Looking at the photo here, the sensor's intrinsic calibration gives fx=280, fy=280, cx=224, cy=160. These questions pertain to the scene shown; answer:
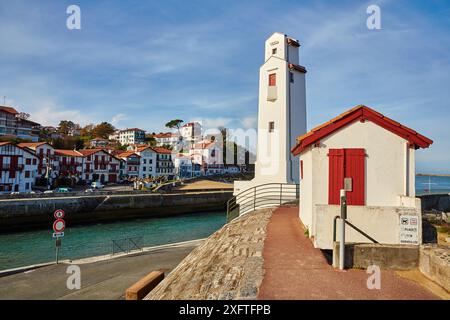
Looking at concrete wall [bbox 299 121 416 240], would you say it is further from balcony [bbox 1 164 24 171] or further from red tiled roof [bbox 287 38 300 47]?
balcony [bbox 1 164 24 171]

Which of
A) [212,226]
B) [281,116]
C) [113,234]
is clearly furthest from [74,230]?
[281,116]

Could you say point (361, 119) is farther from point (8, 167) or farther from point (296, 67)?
point (8, 167)

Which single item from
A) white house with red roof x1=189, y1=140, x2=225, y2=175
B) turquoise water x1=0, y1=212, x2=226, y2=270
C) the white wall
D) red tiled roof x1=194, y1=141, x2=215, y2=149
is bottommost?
turquoise water x1=0, y1=212, x2=226, y2=270

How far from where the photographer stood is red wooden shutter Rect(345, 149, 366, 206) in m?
7.86

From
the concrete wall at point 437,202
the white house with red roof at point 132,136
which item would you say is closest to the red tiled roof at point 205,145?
the white house with red roof at point 132,136

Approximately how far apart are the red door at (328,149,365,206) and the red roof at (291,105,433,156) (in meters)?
0.66

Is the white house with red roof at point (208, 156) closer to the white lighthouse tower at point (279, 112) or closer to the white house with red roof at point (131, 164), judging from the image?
the white house with red roof at point (131, 164)

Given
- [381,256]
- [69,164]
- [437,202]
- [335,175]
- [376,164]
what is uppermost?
[69,164]

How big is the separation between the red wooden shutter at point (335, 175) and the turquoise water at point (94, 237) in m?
16.9

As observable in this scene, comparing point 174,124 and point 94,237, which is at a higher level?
point 174,124

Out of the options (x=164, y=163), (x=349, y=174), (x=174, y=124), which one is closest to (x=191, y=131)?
(x=174, y=124)

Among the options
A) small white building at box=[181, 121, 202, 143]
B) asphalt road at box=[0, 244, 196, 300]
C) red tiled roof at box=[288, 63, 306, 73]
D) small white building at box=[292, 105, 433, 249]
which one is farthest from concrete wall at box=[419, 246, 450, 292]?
small white building at box=[181, 121, 202, 143]

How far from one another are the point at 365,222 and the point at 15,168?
183ft

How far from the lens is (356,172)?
7.86 metres
